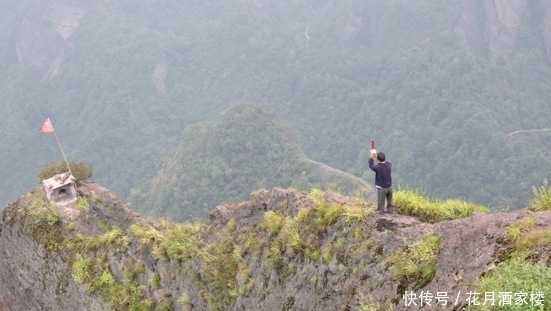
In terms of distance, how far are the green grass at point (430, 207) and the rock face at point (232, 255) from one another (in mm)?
672

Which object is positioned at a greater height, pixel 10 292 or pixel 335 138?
pixel 335 138

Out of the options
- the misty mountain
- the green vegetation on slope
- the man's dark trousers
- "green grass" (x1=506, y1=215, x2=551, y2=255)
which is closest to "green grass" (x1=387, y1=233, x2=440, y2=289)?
"green grass" (x1=506, y1=215, x2=551, y2=255)

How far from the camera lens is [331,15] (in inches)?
5640

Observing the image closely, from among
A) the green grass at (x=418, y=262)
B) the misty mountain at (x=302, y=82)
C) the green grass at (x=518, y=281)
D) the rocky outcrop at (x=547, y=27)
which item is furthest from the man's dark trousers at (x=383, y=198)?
the rocky outcrop at (x=547, y=27)

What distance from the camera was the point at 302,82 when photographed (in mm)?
116188

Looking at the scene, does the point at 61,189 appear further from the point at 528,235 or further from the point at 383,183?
the point at 528,235

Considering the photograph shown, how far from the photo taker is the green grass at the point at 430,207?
8867mm

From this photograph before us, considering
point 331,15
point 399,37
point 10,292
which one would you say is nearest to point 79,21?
point 331,15

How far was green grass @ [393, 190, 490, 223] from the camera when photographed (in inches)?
349

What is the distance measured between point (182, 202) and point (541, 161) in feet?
146

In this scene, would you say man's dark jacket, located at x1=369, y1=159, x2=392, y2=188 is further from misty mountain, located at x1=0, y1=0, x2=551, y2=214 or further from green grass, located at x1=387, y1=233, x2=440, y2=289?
misty mountain, located at x1=0, y1=0, x2=551, y2=214

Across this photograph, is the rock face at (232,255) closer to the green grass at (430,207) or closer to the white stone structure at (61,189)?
the white stone structure at (61,189)

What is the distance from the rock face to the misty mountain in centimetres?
4963

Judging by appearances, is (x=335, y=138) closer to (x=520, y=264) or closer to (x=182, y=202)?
(x=182, y=202)
